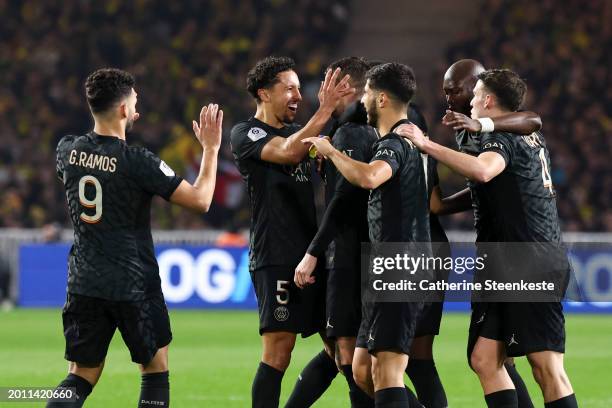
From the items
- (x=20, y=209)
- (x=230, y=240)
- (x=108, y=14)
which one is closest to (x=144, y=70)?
(x=108, y=14)

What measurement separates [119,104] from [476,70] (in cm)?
222

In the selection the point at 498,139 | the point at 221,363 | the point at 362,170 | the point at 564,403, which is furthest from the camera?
the point at 221,363

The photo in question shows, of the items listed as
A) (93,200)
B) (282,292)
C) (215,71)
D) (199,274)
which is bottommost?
(282,292)

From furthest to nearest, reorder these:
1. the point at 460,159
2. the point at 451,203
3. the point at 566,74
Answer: the point at 566,74 → the point at 451,203 → the point at 460,159

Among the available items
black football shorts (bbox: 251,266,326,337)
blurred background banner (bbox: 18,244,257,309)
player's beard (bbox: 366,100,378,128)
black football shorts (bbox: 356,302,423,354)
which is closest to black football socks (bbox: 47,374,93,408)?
black football shorts (bbox: 251,266,326,337)

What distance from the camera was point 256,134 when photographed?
21.6 ft

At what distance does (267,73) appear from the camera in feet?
21.8

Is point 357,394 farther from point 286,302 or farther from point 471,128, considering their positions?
point 471,128

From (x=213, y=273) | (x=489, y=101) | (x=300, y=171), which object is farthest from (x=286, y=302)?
(x=213, y=273)

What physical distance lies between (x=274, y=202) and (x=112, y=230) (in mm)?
1131

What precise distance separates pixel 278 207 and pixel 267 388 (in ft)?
3.35

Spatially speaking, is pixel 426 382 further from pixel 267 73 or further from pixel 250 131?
pixel 267 73

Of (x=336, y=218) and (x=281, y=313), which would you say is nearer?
(x=336, y=218)

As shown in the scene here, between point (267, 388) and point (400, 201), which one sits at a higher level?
point (400, 201)
